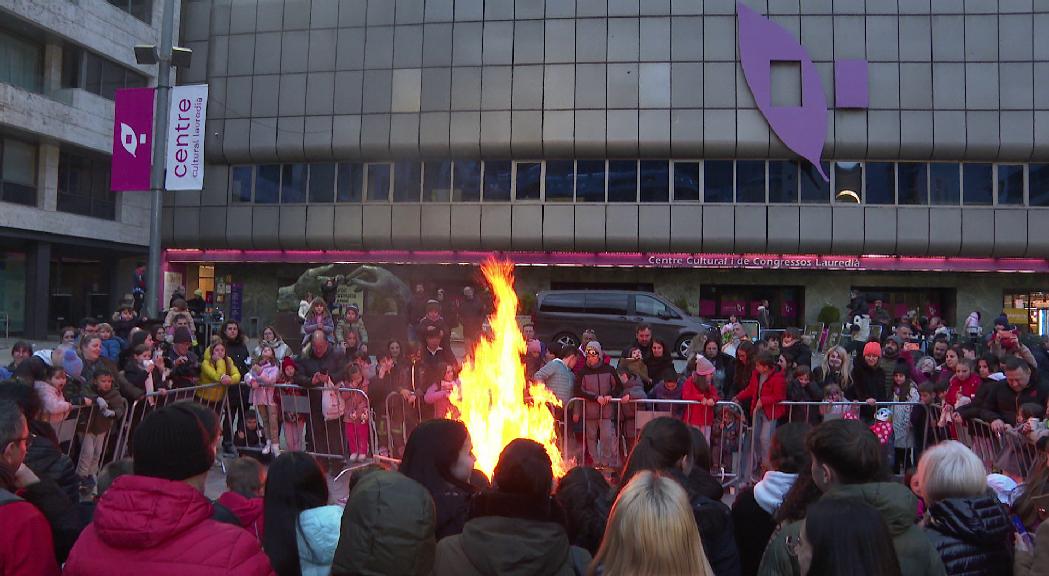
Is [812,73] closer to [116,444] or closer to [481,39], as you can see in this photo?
[481,39]

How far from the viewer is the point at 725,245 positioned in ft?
96.8

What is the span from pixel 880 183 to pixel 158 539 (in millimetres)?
31489

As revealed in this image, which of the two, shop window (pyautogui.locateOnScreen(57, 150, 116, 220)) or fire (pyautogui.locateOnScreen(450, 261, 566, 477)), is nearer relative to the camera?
fire (pyautogui.locateOnScreen(450, 261, 566, 477))

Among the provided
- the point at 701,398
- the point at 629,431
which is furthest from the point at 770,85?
the point at 629,431

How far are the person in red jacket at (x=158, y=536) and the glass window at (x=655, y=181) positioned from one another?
28.5 meters

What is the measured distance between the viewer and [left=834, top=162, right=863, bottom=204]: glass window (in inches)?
1153

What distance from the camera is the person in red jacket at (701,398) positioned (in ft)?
29.4

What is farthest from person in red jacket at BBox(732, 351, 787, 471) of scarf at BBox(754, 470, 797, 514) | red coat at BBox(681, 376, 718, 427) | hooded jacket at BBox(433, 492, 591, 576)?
hooded jacket at BBox(433, 492, 591, 576)

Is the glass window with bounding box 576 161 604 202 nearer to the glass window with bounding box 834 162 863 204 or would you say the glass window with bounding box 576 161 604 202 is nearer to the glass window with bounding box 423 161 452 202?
the glass window with bounding box 423 161 452 202

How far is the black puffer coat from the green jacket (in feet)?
0.69

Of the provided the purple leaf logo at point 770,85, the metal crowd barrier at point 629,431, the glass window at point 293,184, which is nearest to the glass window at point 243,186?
the glass window at point 293,184

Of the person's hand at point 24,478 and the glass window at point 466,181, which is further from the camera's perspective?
the glass window at point 466,181

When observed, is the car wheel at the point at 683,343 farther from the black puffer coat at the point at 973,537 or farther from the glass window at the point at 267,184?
the glass window at the point at 267,184

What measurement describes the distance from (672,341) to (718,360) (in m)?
9.82
